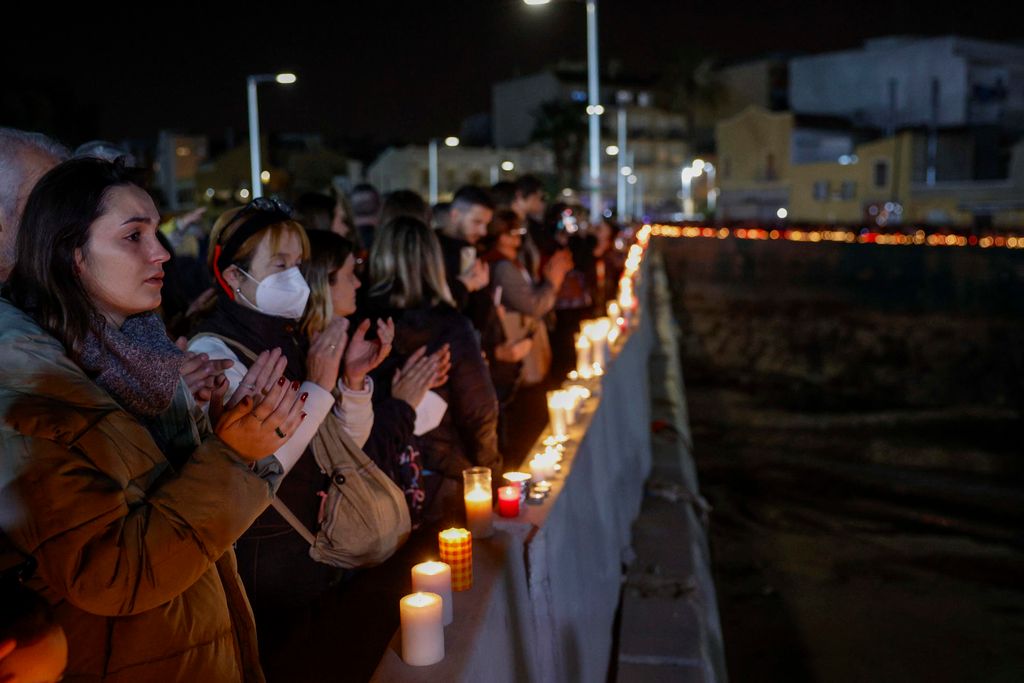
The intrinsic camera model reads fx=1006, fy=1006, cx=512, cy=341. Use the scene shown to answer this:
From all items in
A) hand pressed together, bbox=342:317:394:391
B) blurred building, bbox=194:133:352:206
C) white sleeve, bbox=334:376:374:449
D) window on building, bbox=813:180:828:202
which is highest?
blurred building, bbox=194:133:352:206

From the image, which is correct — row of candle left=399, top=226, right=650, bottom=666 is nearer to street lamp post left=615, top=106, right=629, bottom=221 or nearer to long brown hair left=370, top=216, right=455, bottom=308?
long brown hair left=370, top=216, right=455, bottom=308

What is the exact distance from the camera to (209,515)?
2.24m

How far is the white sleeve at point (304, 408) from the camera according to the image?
3.32m

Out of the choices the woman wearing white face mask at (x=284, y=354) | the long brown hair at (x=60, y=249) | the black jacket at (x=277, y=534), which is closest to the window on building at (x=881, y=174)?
the woman wearing white face mask at (x=284, y=354)

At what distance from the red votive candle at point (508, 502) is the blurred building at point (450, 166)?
6792cm

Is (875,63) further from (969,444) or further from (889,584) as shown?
(889,584)

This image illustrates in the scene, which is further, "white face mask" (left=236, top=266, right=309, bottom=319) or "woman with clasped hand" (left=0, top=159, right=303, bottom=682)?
"white face mask" (left=236, top=266, right=309, bottom=319)

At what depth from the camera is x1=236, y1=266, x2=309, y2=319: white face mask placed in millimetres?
3666

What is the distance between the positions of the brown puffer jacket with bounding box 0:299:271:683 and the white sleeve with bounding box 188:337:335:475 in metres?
0.88

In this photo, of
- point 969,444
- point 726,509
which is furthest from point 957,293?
point 726,509

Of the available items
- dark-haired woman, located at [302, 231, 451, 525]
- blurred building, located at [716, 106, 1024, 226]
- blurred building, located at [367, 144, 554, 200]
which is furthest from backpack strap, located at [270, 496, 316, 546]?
blurred building, located at [367, 144, 554, 200]

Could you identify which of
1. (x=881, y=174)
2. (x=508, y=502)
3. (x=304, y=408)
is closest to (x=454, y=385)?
(x=508, y=502)

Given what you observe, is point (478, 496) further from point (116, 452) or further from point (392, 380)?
point (116, 452)

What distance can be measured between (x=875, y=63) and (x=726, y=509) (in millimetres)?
70184
